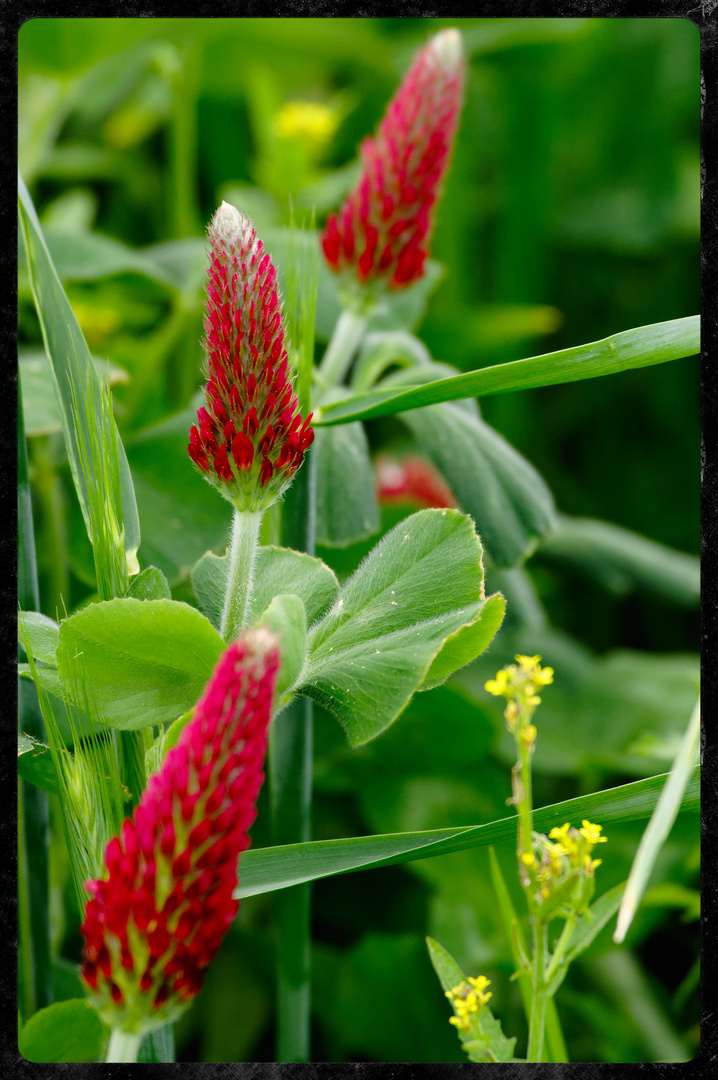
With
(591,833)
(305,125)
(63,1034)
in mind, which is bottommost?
(63,1034)

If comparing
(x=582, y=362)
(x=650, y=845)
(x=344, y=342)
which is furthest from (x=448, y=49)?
(x=650, y=845)

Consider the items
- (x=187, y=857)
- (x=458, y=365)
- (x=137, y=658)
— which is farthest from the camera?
(x=458, y=365)

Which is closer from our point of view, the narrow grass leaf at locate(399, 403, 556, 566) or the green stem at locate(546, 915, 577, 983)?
the green stem at locate(546, 915, 577, 983)

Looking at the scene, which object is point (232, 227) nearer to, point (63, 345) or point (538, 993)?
point (63, 345)

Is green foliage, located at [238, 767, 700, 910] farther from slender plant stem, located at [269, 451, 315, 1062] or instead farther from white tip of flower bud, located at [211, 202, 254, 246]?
white tip of flower bud, located at [211, 202, 254, 246]

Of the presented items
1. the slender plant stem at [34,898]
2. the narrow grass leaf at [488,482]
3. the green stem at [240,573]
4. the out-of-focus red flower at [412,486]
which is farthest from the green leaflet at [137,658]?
the out-of-focus red flower at [412,486]

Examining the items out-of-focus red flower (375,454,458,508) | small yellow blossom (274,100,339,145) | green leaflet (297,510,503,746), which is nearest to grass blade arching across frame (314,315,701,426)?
green leaflet (297,510,503,746)

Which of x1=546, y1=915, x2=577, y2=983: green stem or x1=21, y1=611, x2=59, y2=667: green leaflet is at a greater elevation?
x1=21, y1=611, x2=59, y2=667: green leaflet
